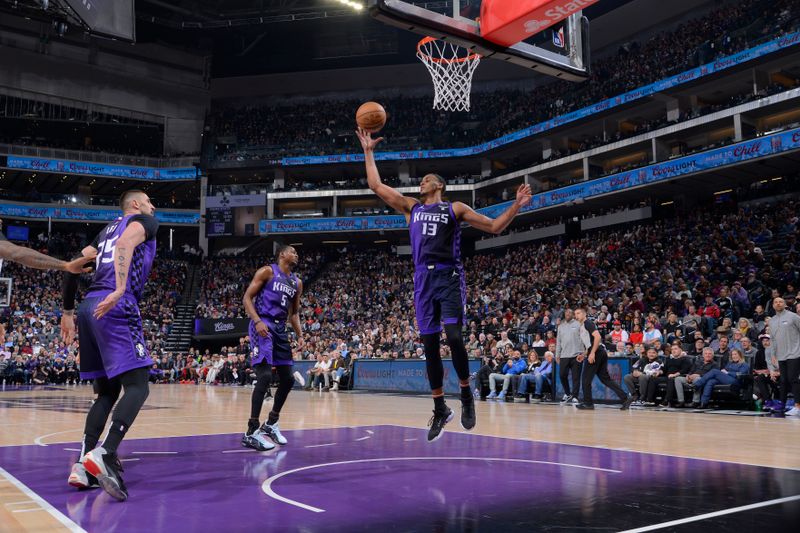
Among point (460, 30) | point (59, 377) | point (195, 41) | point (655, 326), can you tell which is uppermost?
point (195, 41)

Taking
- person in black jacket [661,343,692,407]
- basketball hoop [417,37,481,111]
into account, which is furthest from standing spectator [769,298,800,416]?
basketball hoop [417,37,481,111]

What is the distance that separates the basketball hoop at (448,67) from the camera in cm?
1520

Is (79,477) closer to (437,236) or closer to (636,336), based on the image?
(437,236)

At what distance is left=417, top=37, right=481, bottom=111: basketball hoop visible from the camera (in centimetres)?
1520

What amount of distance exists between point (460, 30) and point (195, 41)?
4159cm

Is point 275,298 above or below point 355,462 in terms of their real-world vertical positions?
above

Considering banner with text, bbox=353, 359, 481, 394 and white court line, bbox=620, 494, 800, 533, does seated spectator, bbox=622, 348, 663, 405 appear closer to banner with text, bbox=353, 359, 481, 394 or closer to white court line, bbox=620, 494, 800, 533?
banner with text, bbox=353, 359, 481, 394

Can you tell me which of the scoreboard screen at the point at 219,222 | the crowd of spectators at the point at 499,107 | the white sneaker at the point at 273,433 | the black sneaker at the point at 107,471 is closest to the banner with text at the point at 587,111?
the crowd of spectators at the point at 499,107

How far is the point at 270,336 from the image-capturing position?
7.04 metres

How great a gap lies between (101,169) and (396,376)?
2981 cm

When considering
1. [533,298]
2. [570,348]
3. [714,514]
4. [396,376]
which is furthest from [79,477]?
[533,298]

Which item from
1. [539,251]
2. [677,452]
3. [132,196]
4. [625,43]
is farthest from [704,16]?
[132,196]

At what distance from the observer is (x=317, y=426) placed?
9.20 meters

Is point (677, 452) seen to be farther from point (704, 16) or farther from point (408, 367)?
point (704, 16)
